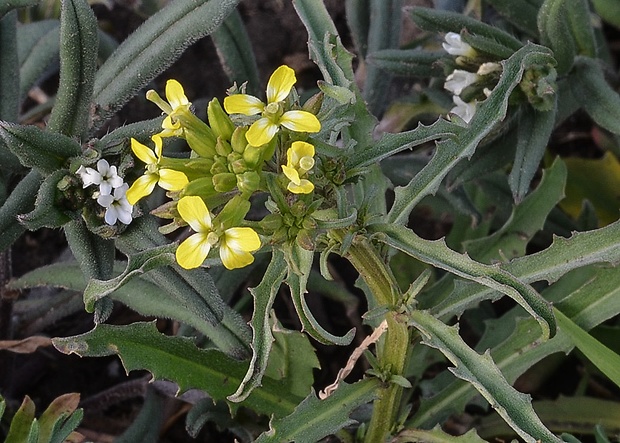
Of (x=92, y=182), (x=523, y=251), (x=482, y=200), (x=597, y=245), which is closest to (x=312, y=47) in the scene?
(x=92, y=182)

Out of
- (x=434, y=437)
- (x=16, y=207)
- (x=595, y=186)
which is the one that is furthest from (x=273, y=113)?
(x=595, y=186)

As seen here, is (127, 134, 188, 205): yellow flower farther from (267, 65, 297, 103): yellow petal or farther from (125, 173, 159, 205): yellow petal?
(267, 65, 297, 103): yellow petal

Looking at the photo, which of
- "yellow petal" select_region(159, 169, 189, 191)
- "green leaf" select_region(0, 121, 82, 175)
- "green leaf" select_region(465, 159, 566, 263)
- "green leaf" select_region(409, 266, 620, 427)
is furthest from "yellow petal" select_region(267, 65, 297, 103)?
"green leaf" select_region(465, 159, 566, 263)

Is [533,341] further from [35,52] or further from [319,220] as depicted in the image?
→ [35,52]

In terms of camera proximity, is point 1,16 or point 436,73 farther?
point 436,73

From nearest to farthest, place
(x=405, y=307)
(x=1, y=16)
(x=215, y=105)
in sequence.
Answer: (x=215, y=105)
(x=405, y=307)
(x=1, y=16)

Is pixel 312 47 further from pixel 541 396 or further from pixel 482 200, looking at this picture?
pixel 541 396

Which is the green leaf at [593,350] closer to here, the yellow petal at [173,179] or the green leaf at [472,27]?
the green leaf at [472,27]
